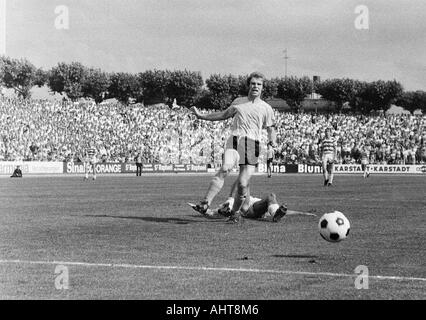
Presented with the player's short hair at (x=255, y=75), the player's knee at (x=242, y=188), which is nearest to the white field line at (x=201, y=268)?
the player's knee at (x=242, y=188)

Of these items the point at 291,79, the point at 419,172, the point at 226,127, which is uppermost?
the point at 291,79

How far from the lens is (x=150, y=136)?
249ft

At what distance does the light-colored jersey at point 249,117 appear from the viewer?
1652cm

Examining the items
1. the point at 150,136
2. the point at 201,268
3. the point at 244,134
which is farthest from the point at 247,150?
the point at 150,136

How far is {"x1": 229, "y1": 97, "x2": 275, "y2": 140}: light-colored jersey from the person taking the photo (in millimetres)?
16516

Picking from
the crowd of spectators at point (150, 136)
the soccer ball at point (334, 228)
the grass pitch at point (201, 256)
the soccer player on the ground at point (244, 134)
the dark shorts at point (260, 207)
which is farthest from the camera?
the crowd of spectators at point (150, 136)

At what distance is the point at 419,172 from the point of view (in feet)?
242

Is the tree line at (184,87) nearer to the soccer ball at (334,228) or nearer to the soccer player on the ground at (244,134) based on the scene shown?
the soccer player on the ground at (244,134)

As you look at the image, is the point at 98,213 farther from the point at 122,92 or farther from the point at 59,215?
the point at 122,92

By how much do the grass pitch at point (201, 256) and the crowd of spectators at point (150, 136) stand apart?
50256 mm

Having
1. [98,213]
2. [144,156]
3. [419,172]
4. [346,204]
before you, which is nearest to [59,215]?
[98,213]

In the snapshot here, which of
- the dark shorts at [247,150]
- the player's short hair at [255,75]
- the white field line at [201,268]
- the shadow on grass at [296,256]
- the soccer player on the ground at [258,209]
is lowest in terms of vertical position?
the shadow on grass at [296,256]

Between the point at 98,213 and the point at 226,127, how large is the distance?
5796cm

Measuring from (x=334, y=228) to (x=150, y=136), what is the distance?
64.4m
